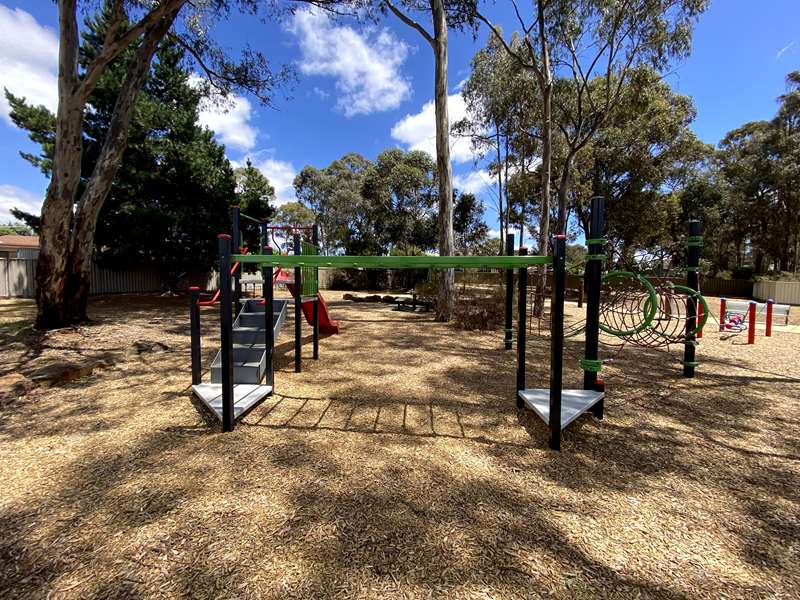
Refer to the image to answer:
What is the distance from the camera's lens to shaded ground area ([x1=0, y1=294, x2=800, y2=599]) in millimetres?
1676

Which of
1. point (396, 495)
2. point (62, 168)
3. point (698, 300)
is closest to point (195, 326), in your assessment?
point (396, 495)

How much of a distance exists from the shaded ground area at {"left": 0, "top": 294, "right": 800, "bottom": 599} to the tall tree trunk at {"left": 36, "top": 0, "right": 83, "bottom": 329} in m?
4.05

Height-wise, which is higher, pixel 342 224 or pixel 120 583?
pixel 342 224

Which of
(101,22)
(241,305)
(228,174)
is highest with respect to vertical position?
(101,22)

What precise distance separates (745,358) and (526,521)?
260 inches

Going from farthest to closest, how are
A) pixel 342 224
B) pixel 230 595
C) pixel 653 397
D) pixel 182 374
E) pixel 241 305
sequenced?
pixel 342 224, pixel 241 305, pixel 182 374, pixel 653 397, pixel 230 595

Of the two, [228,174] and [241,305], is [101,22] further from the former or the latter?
[241,305]

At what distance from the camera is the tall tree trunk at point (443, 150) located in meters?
9.70

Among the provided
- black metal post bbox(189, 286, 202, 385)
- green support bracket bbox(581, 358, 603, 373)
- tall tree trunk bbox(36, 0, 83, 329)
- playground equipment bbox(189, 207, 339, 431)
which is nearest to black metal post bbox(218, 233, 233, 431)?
playground equipment bbox(189, 207, 339, 431)

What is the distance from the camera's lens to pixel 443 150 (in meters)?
10.1

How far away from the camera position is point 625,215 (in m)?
20.7

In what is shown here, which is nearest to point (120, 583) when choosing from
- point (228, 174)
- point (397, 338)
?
point (397, 338)

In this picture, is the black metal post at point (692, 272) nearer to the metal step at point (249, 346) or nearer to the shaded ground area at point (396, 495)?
the shaded ground area at point (396, 495)

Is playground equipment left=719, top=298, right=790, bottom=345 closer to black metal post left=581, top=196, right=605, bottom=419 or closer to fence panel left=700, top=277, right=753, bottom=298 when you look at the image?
black metal post left=581, top=196, right=605, bottom=419
